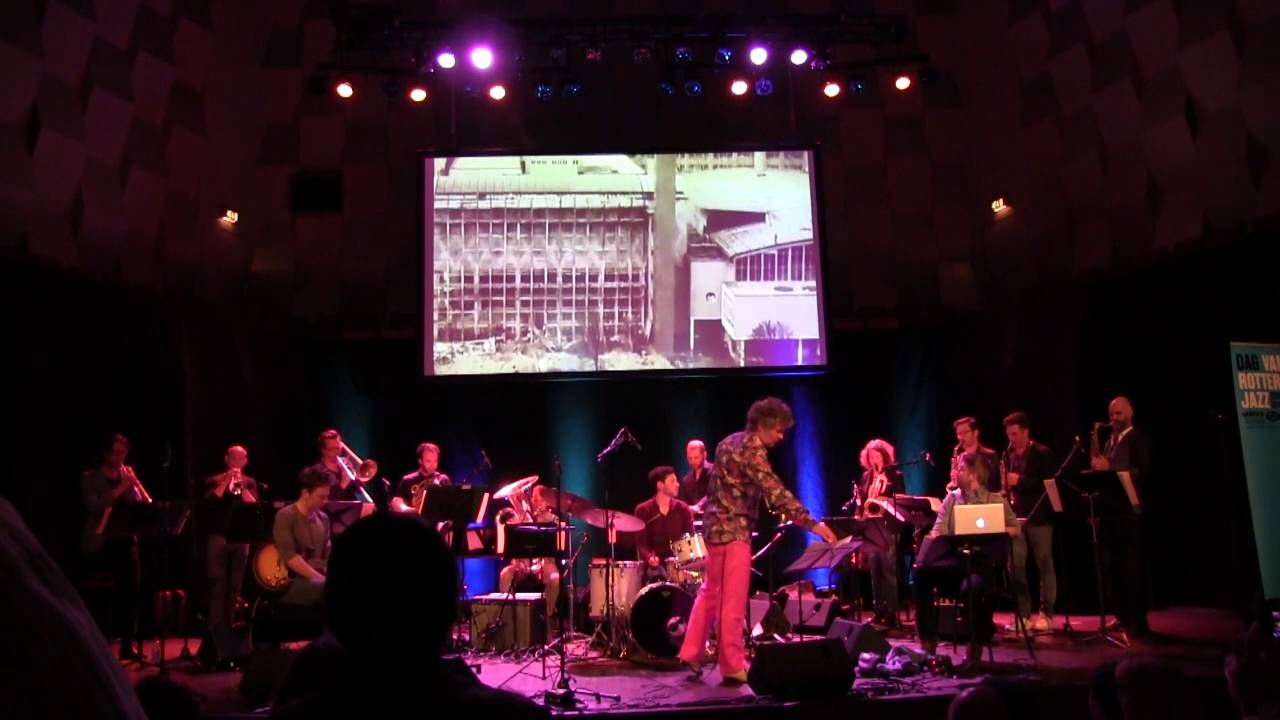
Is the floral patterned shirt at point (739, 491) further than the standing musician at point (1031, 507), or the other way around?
the standing musician at point (1031, 507)

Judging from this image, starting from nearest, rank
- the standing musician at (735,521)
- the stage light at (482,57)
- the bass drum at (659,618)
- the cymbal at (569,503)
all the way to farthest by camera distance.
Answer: the standing musician at (735,521) → the cymbal at (569,503) → the bass drum at (659,618) → the stage light at (482,57)

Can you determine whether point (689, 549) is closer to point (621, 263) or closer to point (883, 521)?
point (883, 521)

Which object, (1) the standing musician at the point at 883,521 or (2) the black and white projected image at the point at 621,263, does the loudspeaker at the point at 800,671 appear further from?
(2) the black and white projected image at the point at 621,263

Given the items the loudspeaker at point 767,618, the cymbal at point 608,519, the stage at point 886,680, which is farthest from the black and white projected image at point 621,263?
the stage at point 886,680

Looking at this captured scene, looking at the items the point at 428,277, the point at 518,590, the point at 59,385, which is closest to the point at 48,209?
the point at 59,385

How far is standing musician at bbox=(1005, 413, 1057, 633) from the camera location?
8883 millimetres

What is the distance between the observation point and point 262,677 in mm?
6223

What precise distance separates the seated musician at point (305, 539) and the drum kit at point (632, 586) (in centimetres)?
137

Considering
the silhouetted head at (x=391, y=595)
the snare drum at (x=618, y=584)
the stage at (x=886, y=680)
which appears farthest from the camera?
the snare drum at (x=618, y=584)

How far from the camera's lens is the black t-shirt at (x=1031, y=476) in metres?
9.16

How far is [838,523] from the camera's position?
322 inches

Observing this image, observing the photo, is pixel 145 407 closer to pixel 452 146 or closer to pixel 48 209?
pixel 48 209

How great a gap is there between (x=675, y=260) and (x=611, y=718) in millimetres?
5725

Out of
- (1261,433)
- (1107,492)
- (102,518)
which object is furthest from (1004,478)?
(102,518)
